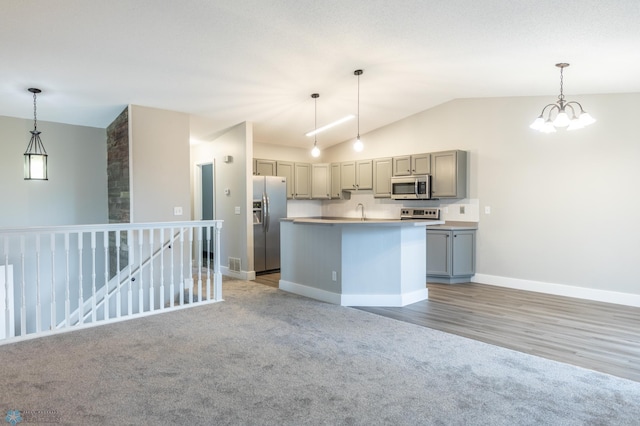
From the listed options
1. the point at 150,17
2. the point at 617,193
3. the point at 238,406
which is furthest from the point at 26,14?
the point at 617,193

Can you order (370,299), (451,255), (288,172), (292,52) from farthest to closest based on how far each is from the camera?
(288,172) < (451,255) < (370,299) < (292,52)

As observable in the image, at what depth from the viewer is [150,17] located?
2986 millimetres

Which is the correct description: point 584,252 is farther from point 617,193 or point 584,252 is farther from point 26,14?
point 26,14

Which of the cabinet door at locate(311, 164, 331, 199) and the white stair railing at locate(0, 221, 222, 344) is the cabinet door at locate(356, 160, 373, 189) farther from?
the white stair railing at locate(0, 221, 222, 344)

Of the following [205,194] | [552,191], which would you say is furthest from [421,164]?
[205,194]

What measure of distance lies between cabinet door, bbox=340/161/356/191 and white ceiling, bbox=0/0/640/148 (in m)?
1.93

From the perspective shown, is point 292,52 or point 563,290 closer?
point 292,52

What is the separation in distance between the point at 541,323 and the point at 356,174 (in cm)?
423

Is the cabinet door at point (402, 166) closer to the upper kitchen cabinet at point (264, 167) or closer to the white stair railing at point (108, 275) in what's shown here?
the upper kitchen cabinet at point (264, 167)

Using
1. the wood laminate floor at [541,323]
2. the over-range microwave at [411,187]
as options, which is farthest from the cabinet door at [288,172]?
the wood laminate floor at [541,323]

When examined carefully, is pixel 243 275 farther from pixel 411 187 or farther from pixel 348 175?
pixel 411 187

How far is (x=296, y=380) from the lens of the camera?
8.52ft

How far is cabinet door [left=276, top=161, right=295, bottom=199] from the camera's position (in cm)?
717

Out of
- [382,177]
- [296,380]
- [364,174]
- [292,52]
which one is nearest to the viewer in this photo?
[296,380]
